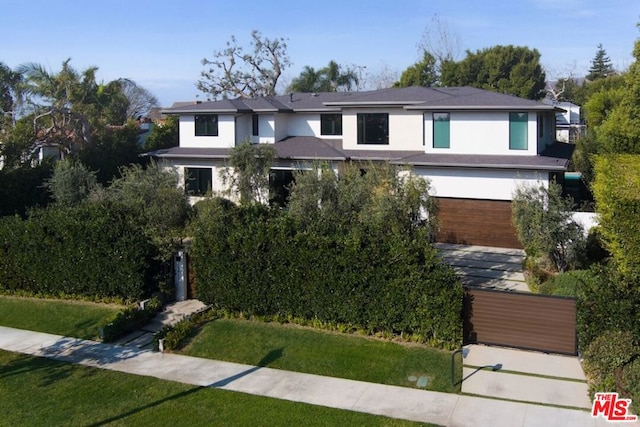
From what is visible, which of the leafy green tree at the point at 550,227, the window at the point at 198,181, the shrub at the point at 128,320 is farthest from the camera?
→ the window at the point at 198,181

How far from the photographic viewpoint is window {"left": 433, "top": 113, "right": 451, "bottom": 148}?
25.7 meters

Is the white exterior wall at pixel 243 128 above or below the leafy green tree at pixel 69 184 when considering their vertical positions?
above

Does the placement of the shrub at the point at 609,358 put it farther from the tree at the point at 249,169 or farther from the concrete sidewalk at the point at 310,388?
the tree at the point at 249,169

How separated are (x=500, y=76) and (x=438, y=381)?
5174 centimetres

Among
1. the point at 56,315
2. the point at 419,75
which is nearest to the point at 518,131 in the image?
the point at 56,315

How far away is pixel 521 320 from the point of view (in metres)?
14.1

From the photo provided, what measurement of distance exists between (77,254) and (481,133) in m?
16.2

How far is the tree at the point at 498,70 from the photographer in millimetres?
58000

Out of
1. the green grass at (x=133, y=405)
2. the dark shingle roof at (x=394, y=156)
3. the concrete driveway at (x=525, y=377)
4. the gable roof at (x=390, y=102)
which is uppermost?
the gable roof at (x=390, y=102)

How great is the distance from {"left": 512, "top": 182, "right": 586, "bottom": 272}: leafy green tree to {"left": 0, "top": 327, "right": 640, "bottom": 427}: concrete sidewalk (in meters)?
7.77

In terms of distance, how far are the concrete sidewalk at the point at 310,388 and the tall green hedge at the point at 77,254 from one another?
2360 millimetres

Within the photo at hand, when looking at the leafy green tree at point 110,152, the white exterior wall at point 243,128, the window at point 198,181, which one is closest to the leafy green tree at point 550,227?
the white exterior wall at point 243,128

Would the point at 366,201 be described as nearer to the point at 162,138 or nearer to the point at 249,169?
the point at 249,169

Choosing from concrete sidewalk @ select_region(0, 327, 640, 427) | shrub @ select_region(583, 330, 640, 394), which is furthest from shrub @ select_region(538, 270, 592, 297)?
concrete sidewalk @ select_region(0, 327, 640, 427)
